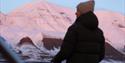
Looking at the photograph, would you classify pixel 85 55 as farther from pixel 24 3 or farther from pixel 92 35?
pixel 24 3

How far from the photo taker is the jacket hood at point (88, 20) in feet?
5.79

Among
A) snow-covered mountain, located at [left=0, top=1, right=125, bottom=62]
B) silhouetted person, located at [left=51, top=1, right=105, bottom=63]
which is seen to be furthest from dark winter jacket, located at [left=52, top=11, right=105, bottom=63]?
snow-covered mountain, located at [left=0, top=1, right=125, bottom=62]

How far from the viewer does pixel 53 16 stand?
4258mm

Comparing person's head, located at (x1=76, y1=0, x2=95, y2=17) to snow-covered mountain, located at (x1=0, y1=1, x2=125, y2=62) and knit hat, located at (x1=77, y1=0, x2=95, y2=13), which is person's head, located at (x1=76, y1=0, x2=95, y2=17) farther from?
snow-covered mountain, located at (x1=0, y1=1, x2=125, y2=62)

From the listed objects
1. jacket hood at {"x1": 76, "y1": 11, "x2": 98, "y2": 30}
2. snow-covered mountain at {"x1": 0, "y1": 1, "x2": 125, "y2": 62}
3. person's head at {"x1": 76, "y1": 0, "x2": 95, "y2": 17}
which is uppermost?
person's head at {"x1": 76, "y1": 0, "x2": 95, "y2": 17}

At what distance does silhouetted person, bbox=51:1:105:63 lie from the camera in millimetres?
→ 1675

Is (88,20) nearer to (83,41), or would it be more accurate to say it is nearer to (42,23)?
(83,41)

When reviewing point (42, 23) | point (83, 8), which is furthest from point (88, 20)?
point (42, 23)

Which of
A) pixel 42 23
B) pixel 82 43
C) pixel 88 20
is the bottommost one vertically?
pixel 42 23

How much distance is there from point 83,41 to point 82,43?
2 cm

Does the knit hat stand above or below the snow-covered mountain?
above

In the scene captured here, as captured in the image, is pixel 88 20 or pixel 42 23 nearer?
pixel 88 20

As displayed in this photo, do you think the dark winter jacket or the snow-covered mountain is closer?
the dark winter jacket

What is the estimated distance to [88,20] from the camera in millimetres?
1778
